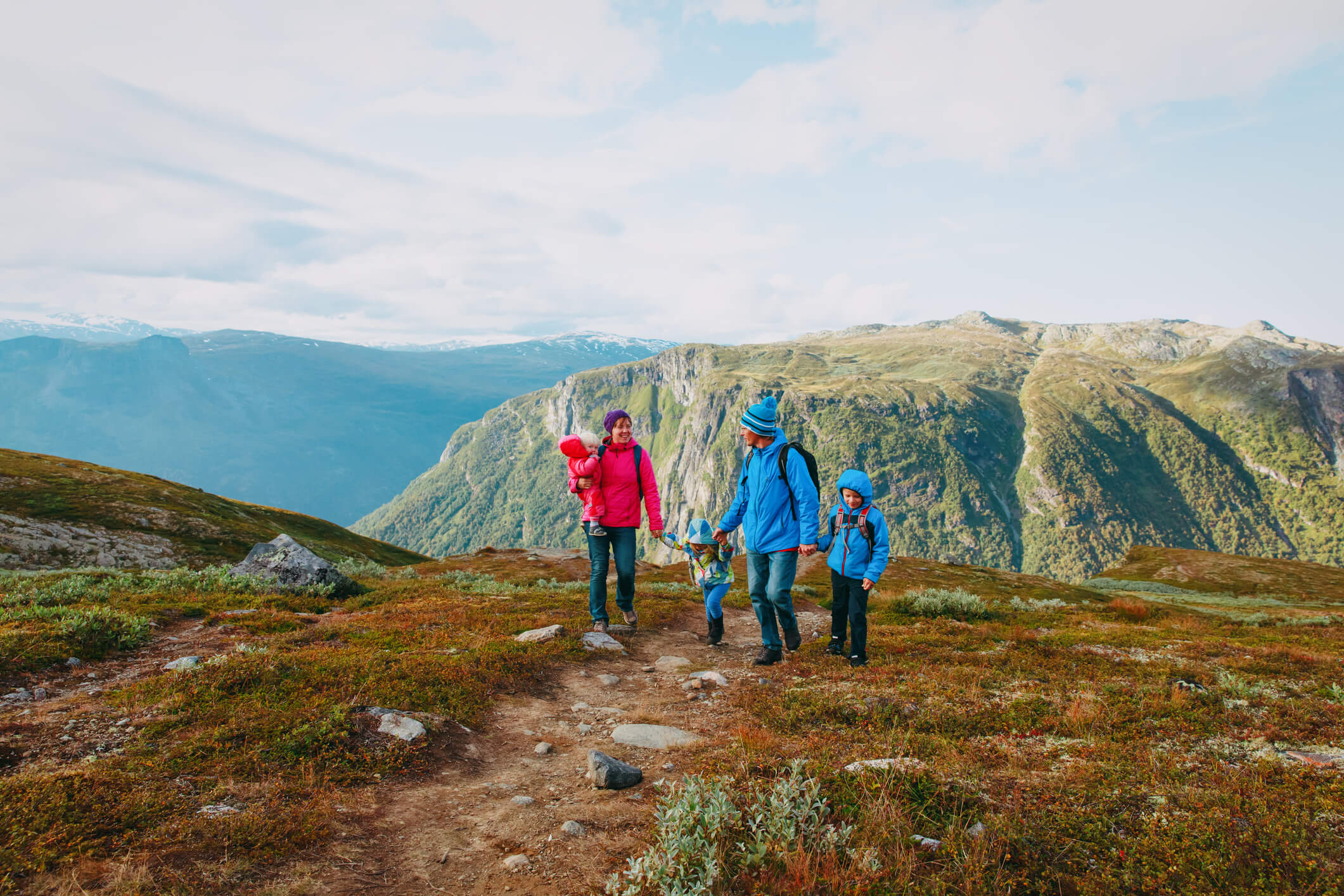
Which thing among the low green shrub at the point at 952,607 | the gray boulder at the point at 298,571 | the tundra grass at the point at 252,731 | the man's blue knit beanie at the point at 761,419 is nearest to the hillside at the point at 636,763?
the tundra grass at the point at 252,731

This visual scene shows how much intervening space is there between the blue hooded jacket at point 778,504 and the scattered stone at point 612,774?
5.19 metres

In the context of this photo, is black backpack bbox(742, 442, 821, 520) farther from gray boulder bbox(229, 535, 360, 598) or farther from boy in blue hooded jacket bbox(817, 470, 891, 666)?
gray boulder bbox(229, 535, 360, 598)

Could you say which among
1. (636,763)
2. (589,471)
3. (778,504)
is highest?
(589,471)

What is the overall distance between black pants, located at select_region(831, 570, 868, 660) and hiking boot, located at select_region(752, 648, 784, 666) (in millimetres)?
1416

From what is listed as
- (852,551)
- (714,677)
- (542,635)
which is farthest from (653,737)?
(852,551)

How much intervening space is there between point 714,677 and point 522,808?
4768 mm

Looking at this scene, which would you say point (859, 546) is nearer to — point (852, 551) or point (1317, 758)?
point (852, 551)

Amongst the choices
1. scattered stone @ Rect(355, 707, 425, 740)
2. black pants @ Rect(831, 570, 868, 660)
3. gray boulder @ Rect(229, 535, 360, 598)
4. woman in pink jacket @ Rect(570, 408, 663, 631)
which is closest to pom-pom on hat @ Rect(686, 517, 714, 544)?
woman in pink jacket @ Rect(570, 408, 663, 631)

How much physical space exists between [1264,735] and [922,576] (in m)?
45.8

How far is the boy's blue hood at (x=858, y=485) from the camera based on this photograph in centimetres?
1179

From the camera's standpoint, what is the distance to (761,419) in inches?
457

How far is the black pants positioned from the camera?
431 inches

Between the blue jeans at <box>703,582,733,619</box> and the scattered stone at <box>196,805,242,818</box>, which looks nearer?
the scattered stone at <box>196,805,242,818</box>

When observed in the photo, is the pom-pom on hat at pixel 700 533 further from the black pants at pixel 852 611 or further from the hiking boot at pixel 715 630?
the black pants at pixel 852 611
